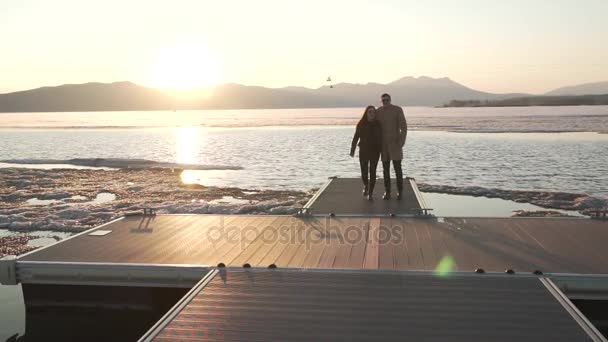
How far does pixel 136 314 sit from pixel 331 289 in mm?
2869

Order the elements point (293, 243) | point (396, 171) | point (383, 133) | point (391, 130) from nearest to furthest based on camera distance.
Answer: point (293, 243), point (391, 130), point (383, 133), point (396, 171)

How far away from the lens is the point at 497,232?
8.73 metres

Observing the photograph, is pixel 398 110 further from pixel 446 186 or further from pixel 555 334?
pixel 446 186

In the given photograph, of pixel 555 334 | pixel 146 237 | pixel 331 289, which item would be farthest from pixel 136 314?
pixel 555 334

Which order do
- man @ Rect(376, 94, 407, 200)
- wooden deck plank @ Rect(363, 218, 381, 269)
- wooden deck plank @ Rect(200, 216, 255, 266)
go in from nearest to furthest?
wooden deck plank @ Rect(363, 218, 381, 269) < wooden deck plank @ Rect(200, 216, 255, 266) < man @ Rect(376, 94, 407, 200)

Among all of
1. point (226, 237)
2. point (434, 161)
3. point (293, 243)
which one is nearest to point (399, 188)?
point (293, 243)

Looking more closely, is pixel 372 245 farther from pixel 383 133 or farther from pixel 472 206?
pixel 472 206

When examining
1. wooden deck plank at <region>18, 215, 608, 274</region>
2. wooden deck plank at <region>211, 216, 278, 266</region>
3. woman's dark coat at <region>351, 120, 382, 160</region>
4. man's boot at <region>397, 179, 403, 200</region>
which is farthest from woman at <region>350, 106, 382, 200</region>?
wooden deck plank at <region>211, 216, 278, 266</region>

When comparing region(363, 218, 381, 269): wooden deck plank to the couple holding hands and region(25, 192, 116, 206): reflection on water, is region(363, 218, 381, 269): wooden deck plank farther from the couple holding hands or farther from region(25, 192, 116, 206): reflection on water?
region(25, 192, 116, 206): reflection on water

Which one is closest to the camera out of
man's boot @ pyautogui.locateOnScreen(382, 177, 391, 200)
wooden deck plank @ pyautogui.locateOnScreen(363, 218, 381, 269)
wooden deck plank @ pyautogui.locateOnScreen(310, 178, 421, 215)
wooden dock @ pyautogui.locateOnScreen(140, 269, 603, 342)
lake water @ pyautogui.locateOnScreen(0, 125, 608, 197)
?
wooden dock @ pyautogui.locateOnScreen(140, 269, 603, 342)

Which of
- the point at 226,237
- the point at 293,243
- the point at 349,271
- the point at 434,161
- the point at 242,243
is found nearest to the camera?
the point at 349,271

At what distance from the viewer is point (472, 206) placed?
1578 cm

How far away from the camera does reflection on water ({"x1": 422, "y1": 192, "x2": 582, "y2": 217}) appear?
1464 cm

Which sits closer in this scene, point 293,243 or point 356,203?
point 293,243
